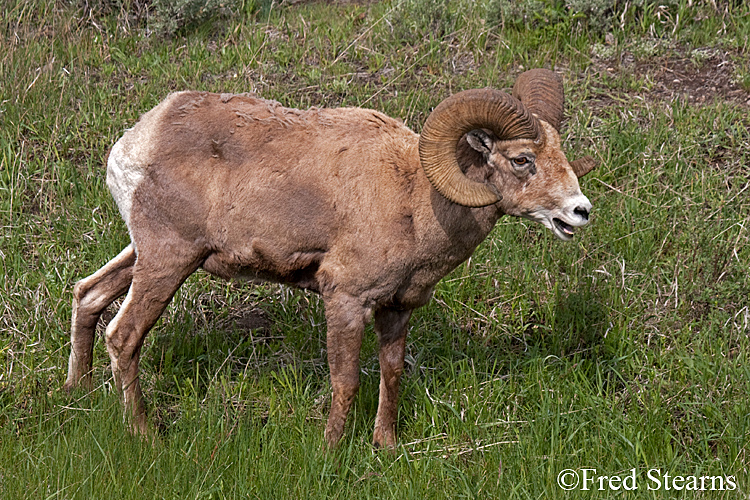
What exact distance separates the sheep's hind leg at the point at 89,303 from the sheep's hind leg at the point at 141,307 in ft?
1.13

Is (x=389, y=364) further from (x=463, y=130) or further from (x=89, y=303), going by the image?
(x=89, y=303)

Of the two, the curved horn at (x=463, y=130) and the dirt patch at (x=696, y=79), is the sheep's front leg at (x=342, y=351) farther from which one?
the dirt patch at (x=696, y=79)

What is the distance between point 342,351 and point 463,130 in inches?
54.2

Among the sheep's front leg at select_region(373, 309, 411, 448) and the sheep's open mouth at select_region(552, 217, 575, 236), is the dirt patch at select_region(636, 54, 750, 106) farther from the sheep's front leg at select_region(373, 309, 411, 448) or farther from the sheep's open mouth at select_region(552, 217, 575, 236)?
the sheep's front leg at select_region(373, 309, 411, 448)

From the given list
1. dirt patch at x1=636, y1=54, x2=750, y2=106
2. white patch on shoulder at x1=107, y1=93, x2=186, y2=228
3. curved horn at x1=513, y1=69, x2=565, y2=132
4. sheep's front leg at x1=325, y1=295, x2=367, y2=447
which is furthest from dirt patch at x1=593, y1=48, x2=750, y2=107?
white patch on shoulder at x1=107, y1=93, x2=186, y2=228

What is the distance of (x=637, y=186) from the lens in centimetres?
676

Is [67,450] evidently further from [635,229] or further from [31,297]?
[635,229]

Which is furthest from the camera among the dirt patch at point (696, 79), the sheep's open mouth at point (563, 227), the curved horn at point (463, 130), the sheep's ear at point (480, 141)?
the dirt patch at point (696, 79)

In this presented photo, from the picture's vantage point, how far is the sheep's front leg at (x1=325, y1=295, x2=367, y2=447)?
4.83 meters

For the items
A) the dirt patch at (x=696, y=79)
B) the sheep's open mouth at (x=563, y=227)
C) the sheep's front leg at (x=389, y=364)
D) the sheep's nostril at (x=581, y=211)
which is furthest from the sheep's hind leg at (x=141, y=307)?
the dirt patch at (x=696, y=79)

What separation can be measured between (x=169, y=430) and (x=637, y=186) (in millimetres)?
3882

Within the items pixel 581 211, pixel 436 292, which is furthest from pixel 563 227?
pixel 436 292

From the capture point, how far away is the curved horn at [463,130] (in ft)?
14.4

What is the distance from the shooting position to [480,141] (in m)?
4.65
